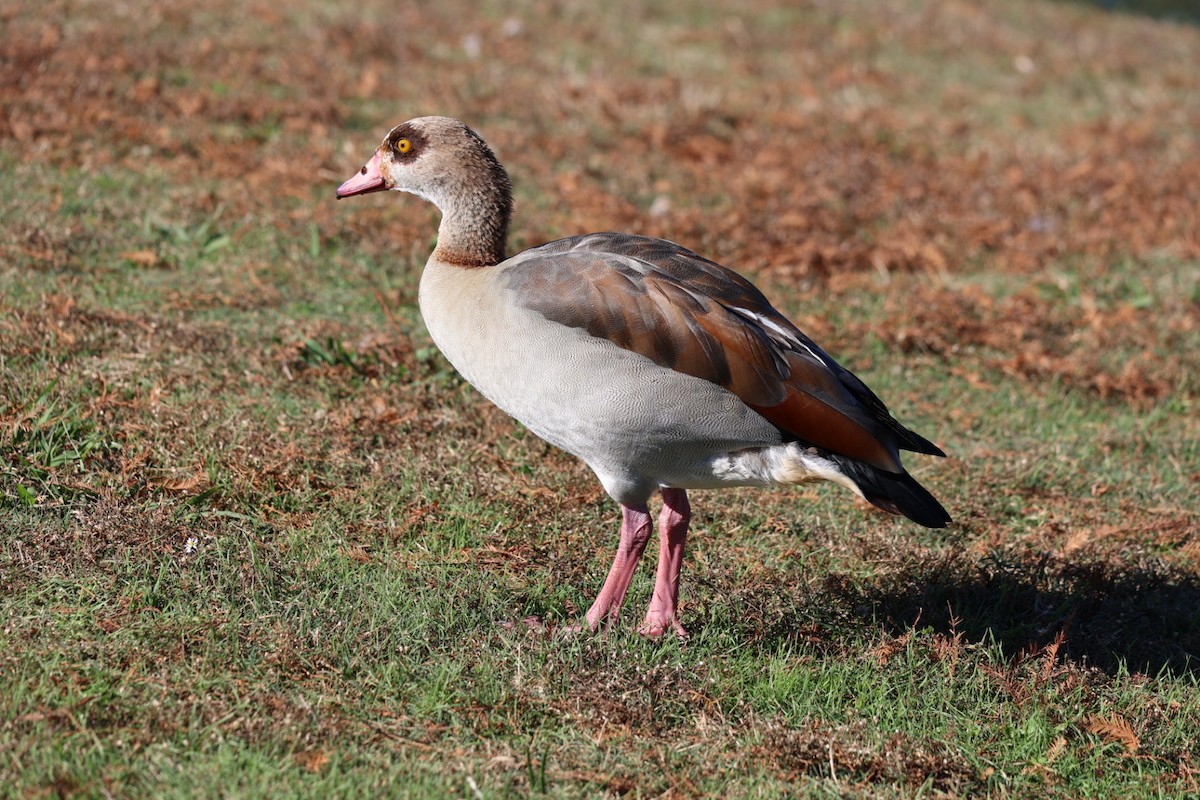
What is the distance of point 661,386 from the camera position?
425cm

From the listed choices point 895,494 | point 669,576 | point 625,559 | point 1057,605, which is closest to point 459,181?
point 625,559

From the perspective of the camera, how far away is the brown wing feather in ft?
14.1

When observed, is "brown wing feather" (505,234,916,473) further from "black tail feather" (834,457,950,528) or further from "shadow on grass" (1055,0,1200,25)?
"shadow on grass" (1055,0,1200,25)

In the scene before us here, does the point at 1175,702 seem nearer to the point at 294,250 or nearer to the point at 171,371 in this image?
the point at 171,371

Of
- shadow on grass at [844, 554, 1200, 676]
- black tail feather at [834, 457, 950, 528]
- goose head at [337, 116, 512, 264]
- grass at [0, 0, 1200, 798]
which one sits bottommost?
shadow on grass at [844, 554, 1200, 676]

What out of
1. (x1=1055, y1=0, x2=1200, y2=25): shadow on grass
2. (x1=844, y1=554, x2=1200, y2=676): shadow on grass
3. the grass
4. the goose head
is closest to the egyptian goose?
the goose head

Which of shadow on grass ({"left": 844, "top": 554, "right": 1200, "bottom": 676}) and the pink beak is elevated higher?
the pink beak

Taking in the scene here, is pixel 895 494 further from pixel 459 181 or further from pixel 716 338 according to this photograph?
pixel 459 181

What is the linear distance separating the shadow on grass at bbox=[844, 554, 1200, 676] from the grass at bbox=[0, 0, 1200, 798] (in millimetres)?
20

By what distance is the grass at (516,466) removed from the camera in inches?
155

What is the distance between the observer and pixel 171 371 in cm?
580

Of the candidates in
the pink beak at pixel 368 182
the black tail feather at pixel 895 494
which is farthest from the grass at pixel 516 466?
the pink beak at pixel 368 182

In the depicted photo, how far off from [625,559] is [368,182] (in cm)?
182

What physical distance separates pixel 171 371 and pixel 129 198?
238cm
